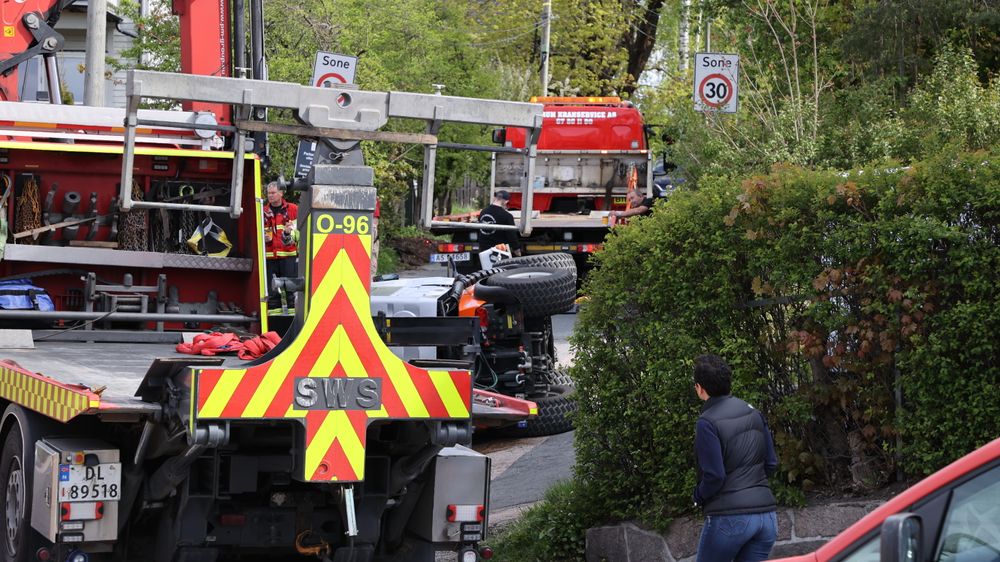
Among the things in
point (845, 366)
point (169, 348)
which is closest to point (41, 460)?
point (169, 348)

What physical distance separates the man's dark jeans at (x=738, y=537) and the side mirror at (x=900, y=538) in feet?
9.62

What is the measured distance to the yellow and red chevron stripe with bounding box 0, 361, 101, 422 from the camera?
6.38m

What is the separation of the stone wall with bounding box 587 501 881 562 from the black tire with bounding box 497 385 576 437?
134 inches

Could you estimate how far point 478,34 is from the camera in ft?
127

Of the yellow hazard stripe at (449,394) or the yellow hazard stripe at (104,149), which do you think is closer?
the yellow hazard stripe at (449,394)

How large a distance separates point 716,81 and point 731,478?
395 inches

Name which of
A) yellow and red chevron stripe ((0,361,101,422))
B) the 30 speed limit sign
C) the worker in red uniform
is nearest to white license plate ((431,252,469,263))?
the worker in red uniform

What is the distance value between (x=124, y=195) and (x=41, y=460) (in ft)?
4.75

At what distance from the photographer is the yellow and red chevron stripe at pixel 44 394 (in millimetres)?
6383

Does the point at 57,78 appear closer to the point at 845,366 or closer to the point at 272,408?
the point at 272,408

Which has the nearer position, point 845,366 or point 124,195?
point 124,195

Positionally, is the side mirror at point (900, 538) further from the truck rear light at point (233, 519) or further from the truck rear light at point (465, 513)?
Result: the truck rear light at point (233, 519)

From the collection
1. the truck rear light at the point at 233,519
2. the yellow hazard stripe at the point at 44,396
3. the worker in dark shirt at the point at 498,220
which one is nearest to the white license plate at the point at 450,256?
the worker in dark shirt at the point at 498,220

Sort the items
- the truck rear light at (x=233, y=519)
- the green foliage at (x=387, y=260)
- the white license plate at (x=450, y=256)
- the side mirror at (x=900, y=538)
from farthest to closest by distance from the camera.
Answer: the green foliage at (x=387, y=260)
the white license plate at (x=450, y=256)
the truck rear light at (x=233, y=519)
the side mirror at (x=900, y=538)
